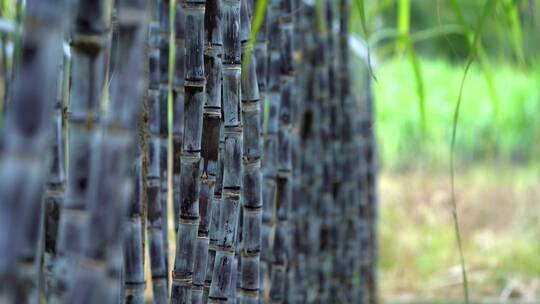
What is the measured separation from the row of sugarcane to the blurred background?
256 mm

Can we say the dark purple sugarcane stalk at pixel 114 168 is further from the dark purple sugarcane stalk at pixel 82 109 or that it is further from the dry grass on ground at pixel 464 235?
the dry grass on ground at pixel 464 235

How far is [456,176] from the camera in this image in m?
4.27

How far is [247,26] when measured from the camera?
96 centimetres

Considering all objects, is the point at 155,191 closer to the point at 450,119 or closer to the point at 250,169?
the point at 250,169

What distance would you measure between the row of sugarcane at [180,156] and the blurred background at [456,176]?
26 centimetres

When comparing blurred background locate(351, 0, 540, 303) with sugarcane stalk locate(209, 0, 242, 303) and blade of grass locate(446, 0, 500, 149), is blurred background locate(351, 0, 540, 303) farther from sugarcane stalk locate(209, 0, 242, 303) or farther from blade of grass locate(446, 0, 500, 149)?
sugarcane stalk locate(209, 0, 242, 303)

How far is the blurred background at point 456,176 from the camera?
2537 millimetres

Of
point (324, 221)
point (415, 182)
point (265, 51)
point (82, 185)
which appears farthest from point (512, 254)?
point (82, 185)

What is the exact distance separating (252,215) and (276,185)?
0.31 m

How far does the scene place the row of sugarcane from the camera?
0.49m

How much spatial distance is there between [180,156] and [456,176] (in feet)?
11.1

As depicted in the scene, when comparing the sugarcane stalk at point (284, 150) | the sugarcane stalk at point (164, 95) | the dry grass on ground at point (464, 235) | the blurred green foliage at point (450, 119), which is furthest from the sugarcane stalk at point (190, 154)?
the blurred green foliage at point (450, 119)

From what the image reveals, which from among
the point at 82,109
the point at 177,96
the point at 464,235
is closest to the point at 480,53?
the point at 177,96

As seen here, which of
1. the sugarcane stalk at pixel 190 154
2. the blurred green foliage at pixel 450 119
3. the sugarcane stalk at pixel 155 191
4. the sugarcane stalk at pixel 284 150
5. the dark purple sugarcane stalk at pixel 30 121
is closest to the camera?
the dark purple sugarcane stalk at pixel 30 121
